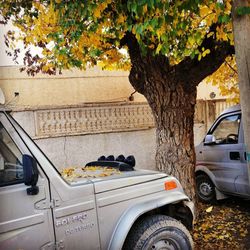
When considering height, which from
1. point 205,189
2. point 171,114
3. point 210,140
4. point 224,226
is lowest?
point 224,226

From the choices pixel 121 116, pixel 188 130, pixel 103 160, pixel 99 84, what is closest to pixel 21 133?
pixel 103 160

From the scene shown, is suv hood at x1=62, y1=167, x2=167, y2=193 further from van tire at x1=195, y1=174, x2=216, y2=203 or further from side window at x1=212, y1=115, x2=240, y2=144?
van tire at x1=195, y1=174, x2=216, y2=203

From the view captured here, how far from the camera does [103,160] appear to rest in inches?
154

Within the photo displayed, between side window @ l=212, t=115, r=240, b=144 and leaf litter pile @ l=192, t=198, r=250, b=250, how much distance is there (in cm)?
130

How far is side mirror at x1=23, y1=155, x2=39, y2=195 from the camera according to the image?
2.22 m

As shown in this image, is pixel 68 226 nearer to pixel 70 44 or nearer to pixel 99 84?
pixel 70 44

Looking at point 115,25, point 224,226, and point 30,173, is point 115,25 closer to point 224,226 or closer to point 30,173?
point 30,173

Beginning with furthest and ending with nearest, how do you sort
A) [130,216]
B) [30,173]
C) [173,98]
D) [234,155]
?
1. [234,155]
2. [173,98]
3. [130,216]
4. [30,173]

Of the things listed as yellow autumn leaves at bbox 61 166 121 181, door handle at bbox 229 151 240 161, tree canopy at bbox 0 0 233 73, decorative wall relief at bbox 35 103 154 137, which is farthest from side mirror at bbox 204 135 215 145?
yellow autumn leaves at bbox 61 166 121 181

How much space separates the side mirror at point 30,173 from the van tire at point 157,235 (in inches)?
46.4

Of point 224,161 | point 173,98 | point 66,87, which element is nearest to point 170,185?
point 173,98

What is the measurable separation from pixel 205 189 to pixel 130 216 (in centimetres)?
349

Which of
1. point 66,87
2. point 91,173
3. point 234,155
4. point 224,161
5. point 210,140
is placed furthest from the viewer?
point 66,87

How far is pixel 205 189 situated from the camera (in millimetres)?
5969
